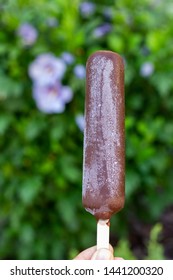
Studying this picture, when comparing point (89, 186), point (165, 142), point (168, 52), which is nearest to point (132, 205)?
point (165, 142)

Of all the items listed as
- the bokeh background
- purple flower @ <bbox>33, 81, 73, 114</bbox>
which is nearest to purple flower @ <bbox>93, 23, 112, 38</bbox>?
the bokeh background

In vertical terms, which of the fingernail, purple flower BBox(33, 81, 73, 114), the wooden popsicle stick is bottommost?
the fingernail

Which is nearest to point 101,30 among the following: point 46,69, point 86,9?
point 86,9

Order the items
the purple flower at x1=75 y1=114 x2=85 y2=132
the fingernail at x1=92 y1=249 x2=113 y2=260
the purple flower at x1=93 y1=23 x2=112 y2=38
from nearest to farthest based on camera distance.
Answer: the fingernail at x1=92 y1=249 x2=113 y2=260 < the purple flower at x1=75 y1=114 x2=85 y2=132 < the purple flower at x1=93 y1=23 x2=112 y2=38

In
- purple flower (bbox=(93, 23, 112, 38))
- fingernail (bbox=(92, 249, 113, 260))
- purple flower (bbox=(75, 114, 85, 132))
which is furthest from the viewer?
purple flower (bbox=(93, 23, 112, 38))

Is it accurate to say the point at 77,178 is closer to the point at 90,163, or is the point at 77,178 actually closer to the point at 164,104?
the point at 164,104

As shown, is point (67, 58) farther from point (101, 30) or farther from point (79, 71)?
point (101, 30)

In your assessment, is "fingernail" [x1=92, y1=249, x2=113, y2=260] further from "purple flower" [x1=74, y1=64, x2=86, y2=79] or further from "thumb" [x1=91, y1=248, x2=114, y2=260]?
"purple flower" [x1=74, y1=64, x2=86, y2=79]
